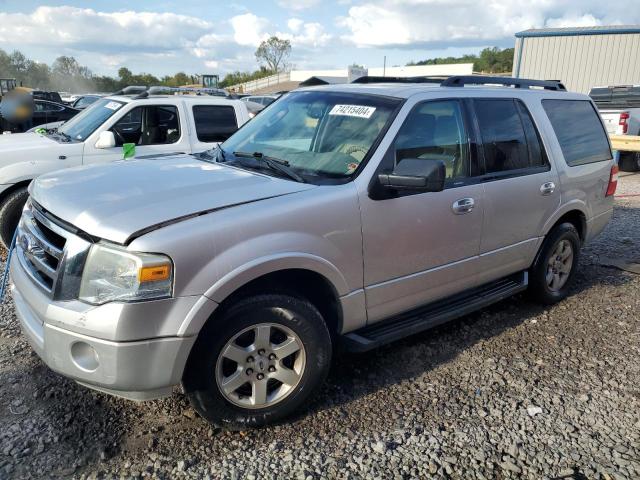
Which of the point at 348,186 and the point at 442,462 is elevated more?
the point at 348,186

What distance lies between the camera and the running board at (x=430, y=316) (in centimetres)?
330

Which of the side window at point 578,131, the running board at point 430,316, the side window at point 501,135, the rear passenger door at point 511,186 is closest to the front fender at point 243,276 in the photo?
→ the running board at point 430,316

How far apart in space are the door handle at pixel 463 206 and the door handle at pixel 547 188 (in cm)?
94

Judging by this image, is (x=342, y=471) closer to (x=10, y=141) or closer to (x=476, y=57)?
(x=10, y=141)

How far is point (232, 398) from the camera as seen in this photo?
9.25 feet

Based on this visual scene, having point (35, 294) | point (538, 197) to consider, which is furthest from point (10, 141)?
point (538, 197)

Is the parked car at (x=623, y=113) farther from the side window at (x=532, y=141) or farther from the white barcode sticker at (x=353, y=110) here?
the white barcode sticker at (x=353, y=110)

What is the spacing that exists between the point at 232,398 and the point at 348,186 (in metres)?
1.35

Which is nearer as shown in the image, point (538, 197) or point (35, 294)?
point (35, 294)

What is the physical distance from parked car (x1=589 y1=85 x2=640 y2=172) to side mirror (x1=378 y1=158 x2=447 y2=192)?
1198 cm

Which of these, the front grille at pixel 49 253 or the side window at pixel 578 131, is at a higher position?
the side window at pixel 578 131

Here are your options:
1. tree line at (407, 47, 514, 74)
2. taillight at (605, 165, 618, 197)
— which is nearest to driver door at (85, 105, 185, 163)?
taillight at (605, 165, 618, 197)

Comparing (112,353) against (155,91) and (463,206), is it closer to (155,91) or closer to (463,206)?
(463,206)

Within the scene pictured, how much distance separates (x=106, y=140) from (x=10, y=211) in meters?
1.29
